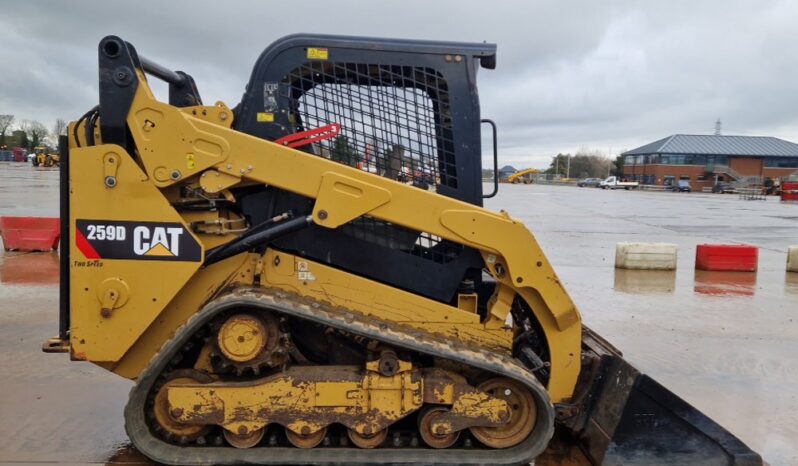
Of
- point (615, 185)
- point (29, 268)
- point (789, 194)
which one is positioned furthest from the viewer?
→ point (615, 185)

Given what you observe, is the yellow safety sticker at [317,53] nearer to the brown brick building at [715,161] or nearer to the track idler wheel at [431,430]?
the track idler wheel at [431,430]

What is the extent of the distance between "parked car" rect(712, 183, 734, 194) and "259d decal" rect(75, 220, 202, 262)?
68.3 m

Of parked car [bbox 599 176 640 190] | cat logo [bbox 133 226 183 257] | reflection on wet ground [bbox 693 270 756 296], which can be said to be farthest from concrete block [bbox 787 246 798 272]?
parked car [bbox 599 176 640 190]

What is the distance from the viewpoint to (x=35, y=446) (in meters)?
3.64

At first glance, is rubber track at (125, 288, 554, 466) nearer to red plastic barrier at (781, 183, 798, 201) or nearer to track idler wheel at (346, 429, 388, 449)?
track idler wheel at (346, 429, 388, 449)

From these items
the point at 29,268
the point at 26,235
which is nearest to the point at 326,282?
the point at 29,268

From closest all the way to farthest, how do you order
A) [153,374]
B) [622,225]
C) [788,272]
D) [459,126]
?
[153,374] → [459,126] → [788,272] → [622,225]

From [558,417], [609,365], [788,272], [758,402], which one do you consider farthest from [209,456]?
[788,272]

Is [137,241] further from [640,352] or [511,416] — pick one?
[640,352]

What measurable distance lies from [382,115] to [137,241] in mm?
1597

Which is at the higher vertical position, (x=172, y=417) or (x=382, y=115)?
(x=382, y=115)

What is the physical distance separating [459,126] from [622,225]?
17.4 metres

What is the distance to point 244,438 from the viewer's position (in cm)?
328

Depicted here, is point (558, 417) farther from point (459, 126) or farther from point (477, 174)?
point (459, 126)
